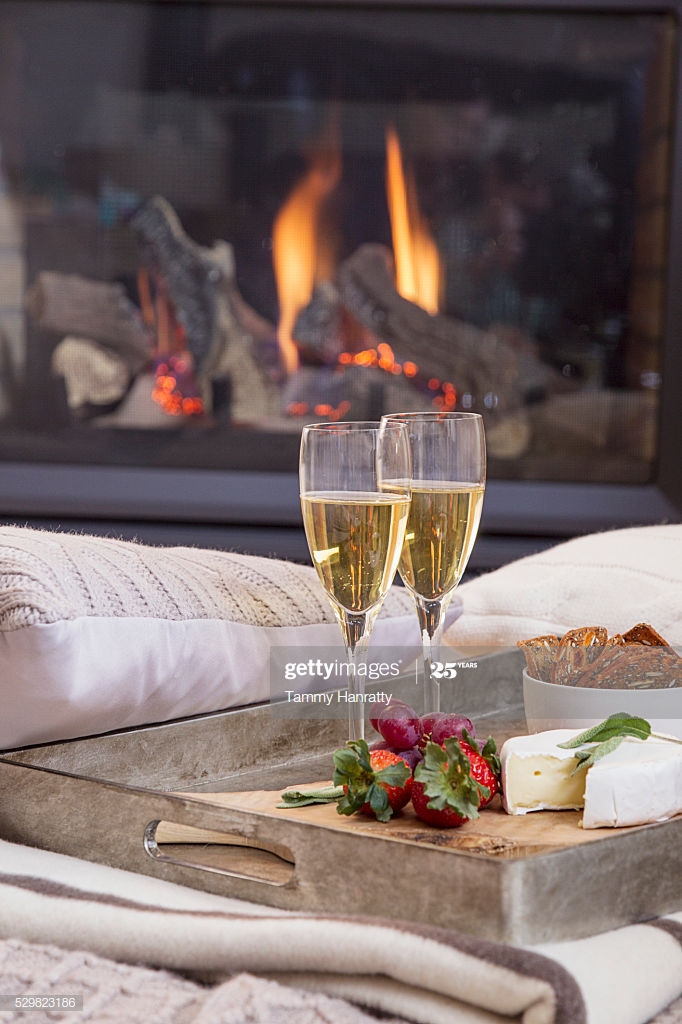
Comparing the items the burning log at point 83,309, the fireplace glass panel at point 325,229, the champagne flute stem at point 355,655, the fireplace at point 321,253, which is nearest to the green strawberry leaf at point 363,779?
the champagne flute stem at point 355,655

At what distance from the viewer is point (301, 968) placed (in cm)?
53

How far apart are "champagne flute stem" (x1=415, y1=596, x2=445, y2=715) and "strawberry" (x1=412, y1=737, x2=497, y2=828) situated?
24cm

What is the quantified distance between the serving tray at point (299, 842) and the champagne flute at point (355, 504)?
0.34ft

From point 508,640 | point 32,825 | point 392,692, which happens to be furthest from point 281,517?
point 32,825

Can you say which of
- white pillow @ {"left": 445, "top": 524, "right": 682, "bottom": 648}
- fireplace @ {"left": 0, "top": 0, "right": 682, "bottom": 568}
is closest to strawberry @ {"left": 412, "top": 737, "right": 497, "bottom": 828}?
white pillow @ {"left": 445, "top": 524, "right": 682, "bottom": 648}

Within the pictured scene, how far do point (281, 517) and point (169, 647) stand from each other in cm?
144

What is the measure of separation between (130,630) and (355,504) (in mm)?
A: 173

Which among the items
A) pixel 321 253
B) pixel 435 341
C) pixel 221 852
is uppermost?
pixel 321 253

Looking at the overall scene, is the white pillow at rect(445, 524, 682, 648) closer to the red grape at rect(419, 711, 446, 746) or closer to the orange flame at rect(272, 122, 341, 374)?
the red grape at rect(419, 711, 446, 746)

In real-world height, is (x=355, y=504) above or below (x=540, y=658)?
above
